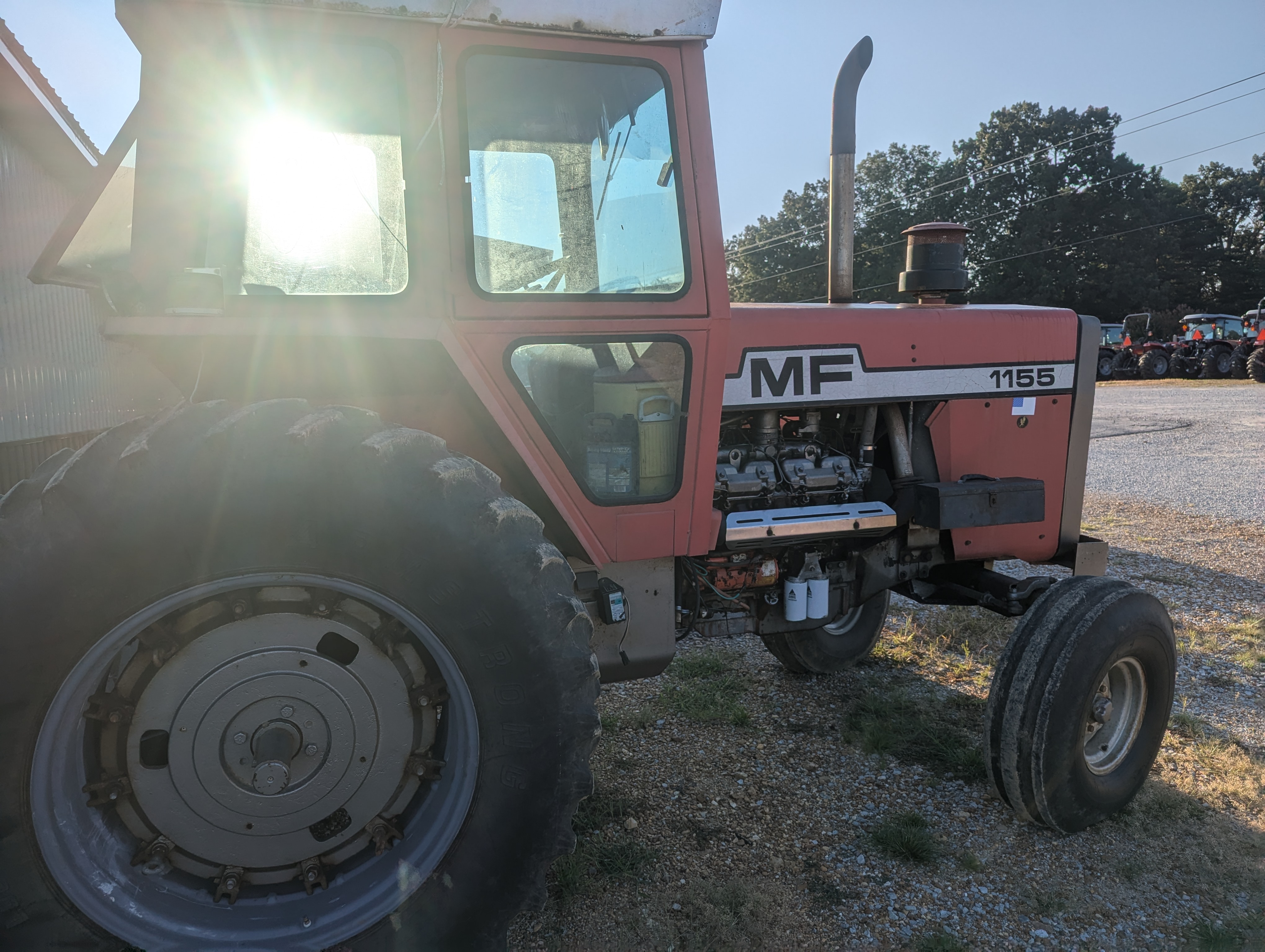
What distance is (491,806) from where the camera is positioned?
184cm

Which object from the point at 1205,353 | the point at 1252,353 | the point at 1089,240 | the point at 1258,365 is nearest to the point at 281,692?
the point at 1258,365

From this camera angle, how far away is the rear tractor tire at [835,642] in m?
3.81

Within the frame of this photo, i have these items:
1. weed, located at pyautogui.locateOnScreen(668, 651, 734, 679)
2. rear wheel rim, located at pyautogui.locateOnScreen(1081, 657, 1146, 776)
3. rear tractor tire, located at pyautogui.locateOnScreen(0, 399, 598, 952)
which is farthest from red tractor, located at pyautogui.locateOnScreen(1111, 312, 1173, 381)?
rear tractor tire, located at pyautogui.locateOnScreen(0, 399, 598, 952)

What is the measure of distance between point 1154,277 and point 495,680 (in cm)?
5003

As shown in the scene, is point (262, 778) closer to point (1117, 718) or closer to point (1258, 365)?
point (1117, 718)

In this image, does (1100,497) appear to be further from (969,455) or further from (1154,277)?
(1154,277)

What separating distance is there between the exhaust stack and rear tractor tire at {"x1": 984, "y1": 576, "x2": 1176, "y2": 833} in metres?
1.41

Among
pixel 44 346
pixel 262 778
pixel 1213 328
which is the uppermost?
pixel 1213 328

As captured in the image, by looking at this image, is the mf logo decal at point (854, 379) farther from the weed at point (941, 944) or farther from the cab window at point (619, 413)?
the weed at point (941, 944)

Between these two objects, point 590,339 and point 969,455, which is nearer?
point 590,339

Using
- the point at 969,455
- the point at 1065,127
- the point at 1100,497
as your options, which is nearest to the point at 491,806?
the point at 969,455

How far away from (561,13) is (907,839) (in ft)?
8.80

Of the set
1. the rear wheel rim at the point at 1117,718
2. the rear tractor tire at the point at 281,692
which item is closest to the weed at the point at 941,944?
the rear wheel rim at the point at 1117,718

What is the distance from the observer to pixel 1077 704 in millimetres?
2512
